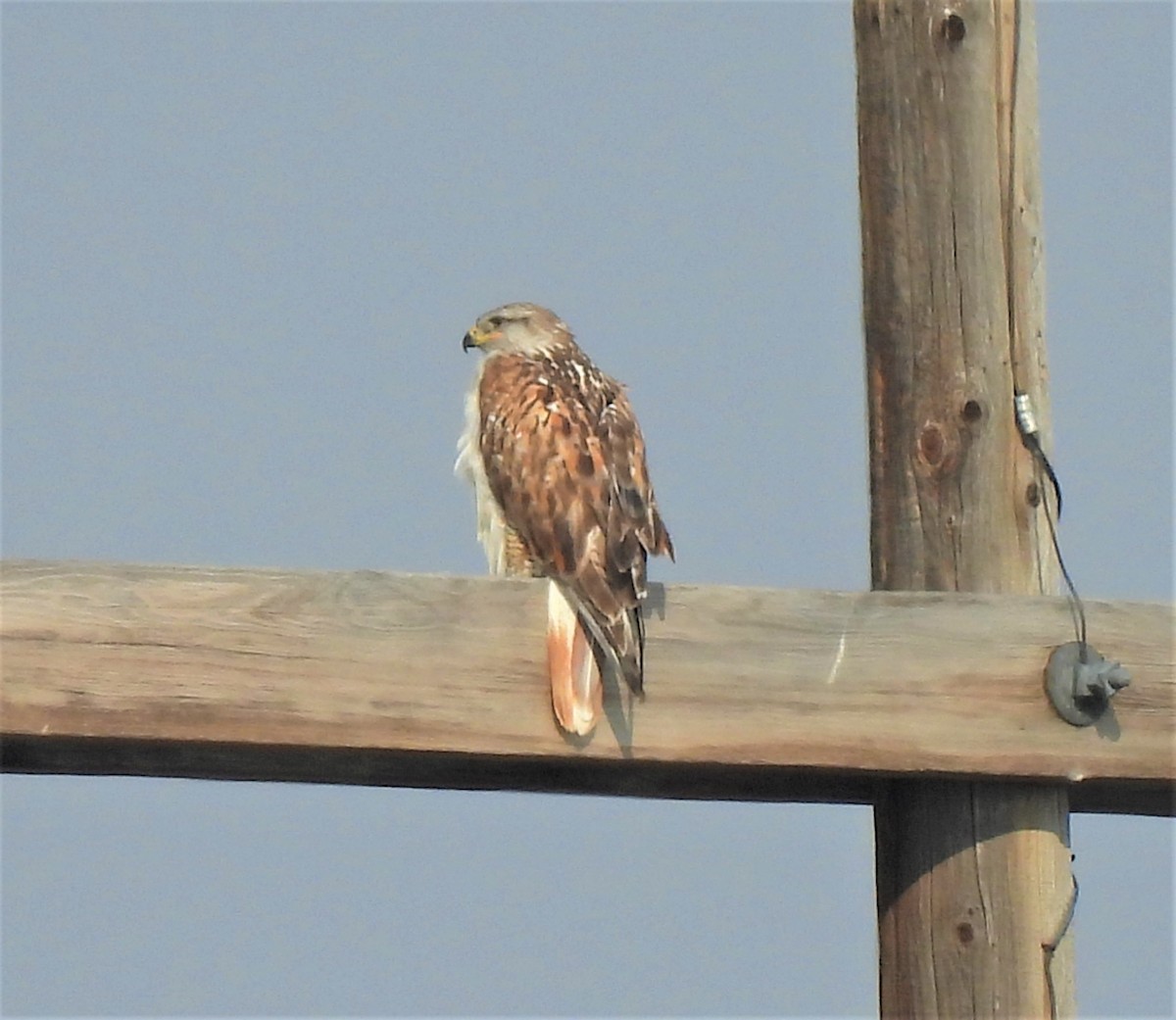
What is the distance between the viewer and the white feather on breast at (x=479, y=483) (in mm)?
5238

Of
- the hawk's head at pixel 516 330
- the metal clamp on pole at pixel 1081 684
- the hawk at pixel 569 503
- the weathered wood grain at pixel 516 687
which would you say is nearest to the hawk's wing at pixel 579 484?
the hawk at pixel 569 503

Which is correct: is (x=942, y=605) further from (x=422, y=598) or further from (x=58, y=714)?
(x=58, y=714)

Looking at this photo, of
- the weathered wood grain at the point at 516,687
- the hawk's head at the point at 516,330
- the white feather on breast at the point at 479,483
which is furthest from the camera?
the hawk's head at the point at 516,330

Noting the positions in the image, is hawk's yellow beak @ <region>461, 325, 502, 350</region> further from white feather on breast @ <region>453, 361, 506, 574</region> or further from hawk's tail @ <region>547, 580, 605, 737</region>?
hawk's tail @ <region>547, 580, 605, 737</region>

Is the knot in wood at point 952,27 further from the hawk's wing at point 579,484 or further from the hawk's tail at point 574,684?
the hawk's tail at point 574,684

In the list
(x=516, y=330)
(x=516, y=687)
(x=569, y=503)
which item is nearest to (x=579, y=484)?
(x=569, y=503)

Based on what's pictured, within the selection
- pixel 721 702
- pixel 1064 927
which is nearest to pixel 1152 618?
pixel 1064 927

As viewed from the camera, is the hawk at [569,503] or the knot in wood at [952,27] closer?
the hawk at [569,503]

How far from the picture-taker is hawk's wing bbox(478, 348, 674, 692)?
4.20m

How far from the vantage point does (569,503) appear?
495cm

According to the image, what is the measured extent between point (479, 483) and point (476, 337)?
1476 millimetres

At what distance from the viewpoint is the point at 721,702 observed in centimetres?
403

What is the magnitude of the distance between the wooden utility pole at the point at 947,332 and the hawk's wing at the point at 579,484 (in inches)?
21.6

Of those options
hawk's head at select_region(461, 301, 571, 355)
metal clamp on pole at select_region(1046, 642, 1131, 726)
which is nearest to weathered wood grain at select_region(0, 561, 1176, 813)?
metal clamp on pole at select_region(1046, 642, 1131, 726)
